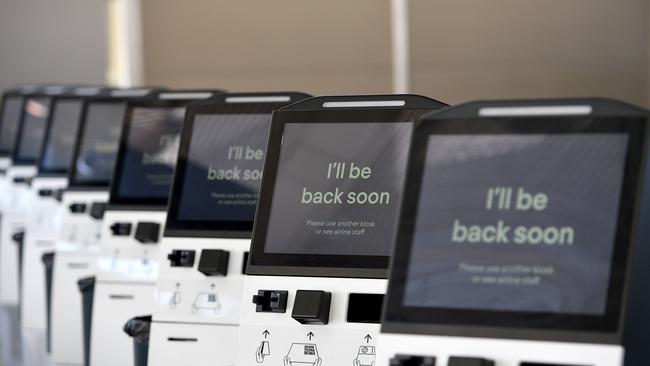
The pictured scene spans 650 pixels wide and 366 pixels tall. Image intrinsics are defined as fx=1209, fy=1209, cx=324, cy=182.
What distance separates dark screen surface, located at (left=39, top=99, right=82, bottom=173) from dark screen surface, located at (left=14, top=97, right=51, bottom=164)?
125cm

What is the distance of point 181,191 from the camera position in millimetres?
3840

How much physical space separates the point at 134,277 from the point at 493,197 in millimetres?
2573

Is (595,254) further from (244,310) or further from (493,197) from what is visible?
(244,310)

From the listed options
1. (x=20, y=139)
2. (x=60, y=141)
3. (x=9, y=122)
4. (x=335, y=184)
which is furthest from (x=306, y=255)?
(x=9, y=122)

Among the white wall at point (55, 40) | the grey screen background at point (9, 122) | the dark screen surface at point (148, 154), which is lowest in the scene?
the dark screen surface at point (148, 154)

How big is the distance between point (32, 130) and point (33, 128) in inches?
0.8

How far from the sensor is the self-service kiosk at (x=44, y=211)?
6.52 metres

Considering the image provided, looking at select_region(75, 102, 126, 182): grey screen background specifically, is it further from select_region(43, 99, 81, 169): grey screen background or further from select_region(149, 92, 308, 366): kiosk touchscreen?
select_region(149, 92, 308, 366): kiosk touchscreen

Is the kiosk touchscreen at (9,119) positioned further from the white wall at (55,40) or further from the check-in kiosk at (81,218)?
the white wall at (55,40)

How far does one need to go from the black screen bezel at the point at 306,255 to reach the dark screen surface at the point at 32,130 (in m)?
5.20

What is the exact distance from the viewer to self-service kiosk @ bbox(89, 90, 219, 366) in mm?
4594

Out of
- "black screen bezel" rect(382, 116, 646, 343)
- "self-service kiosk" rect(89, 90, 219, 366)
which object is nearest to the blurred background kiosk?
"self-service kiosk" rect(89, 90, 219, 366)

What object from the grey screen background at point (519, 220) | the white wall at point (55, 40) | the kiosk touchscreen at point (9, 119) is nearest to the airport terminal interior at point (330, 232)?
the grey screen background at point (519, 220)

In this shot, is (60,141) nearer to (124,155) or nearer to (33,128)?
(33,128)
